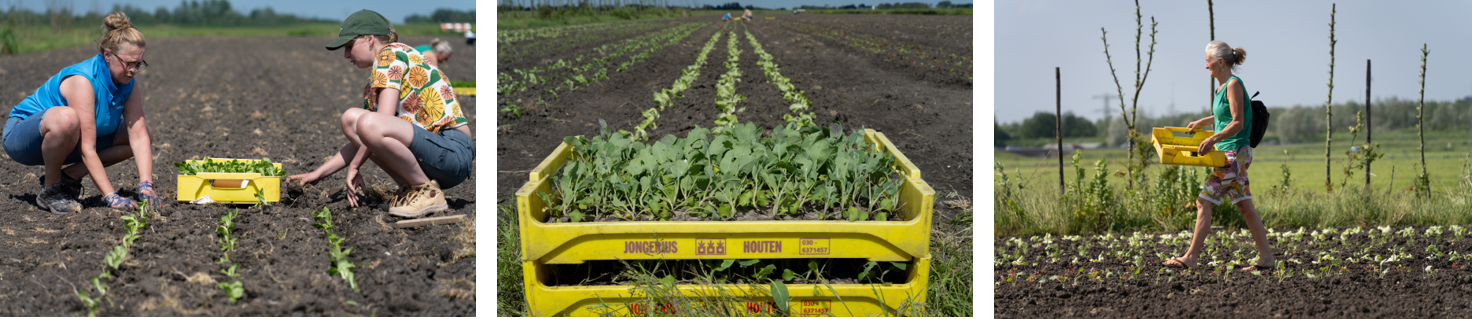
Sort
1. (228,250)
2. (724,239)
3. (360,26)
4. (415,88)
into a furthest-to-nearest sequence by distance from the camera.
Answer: (415,88), (360,26), (228,250), (724,239)

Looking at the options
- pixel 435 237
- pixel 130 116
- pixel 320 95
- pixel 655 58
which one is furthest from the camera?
pixel 655 58

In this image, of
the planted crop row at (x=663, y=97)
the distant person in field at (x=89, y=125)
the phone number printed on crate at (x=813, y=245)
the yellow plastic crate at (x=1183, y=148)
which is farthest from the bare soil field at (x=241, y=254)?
the yellow plastic crate at (x=1183, y=148)

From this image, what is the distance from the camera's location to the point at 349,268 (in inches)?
106

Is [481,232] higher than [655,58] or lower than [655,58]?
lower

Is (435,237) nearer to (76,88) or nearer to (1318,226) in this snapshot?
(76,88)

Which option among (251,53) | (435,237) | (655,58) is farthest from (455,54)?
(435,237)

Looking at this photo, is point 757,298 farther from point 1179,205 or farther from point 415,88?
→ point 1179,205

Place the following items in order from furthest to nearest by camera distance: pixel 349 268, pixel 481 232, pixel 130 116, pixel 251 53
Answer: pixel 251 53
pixel 130 116
pixel 349 268
pixel 481 232

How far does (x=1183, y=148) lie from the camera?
347cm

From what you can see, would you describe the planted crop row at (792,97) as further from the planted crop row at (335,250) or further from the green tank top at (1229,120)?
the planted crop row at (335,250)

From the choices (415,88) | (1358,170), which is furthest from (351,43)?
(1358,170)

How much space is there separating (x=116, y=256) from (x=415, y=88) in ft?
3.91

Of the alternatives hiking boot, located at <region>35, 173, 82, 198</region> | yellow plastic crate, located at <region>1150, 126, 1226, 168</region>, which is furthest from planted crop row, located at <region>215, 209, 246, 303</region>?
yellow plastic crate, located at <region>1150, 126, 1226, 168</region>

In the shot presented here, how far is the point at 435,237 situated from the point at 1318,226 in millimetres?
4772
